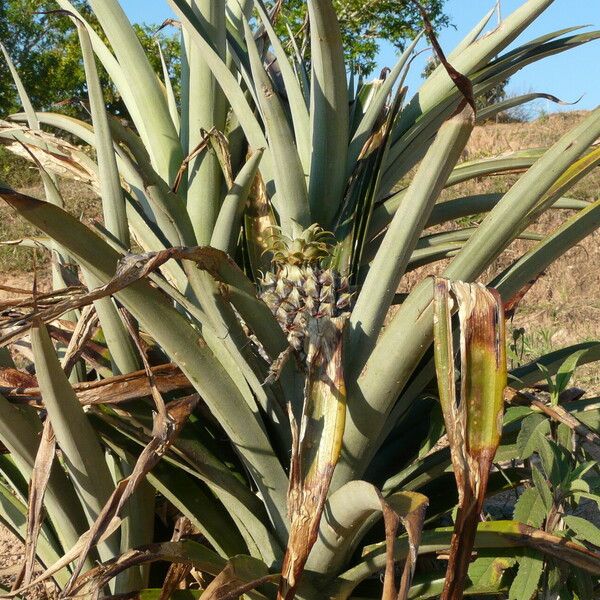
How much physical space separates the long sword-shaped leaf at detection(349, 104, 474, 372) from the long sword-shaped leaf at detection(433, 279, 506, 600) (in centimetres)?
14

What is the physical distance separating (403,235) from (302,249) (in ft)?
1.02

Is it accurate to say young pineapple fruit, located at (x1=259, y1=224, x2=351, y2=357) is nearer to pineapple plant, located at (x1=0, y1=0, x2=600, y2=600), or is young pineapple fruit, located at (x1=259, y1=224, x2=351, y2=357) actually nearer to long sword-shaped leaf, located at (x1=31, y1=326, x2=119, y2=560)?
pineapple plant, located at (x1=0, y1=0, x2=600, y2=600)

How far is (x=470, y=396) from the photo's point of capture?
0.88 metres

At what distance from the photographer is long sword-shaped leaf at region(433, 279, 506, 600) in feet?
2.78

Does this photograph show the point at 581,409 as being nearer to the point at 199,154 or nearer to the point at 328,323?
the point at 328,323

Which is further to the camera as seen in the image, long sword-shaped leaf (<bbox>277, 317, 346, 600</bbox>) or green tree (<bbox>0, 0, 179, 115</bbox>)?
green tree (<bbox>0, 0, 179, 115</bbox>)

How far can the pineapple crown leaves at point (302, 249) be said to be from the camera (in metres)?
1.34

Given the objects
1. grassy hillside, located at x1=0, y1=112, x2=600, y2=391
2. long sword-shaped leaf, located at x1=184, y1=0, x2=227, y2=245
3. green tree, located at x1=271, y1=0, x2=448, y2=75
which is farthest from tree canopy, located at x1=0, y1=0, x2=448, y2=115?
long sword-shaped leaf, located at x1=184, y1=0, x2=227, y2=245

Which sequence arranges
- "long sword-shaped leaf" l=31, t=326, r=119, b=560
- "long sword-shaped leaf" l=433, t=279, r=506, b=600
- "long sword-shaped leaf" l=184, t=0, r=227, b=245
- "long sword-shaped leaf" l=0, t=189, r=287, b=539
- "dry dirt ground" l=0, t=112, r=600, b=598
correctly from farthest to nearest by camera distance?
"dry dirt ground" l=0, t=112, r=600, b=598 → "long sword-shaped leaf" l=184, t=0, r=227, b=245 → "long sword-shaped leaf" l=31, t=326, r=119, b=560 → "long sword-shaped leaf" l=0, t=189, r=287, b=539 → "long sword-shaped leaf" l=433, t=279, r=506, b=600

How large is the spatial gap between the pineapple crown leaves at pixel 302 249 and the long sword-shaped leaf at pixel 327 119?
86 mm

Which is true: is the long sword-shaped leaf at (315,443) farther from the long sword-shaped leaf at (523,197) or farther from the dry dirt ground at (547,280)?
the dry dirt ground at (547,280)

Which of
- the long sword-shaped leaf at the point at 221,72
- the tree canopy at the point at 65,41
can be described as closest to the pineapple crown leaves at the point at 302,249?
the long sword-shaped leaf at the point at 221,72

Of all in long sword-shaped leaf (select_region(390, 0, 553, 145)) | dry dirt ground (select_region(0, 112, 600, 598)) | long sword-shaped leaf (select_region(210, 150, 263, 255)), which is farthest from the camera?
dry dirt ground (select_region(0, 112, 600, 598))

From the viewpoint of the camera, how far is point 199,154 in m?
1.50
